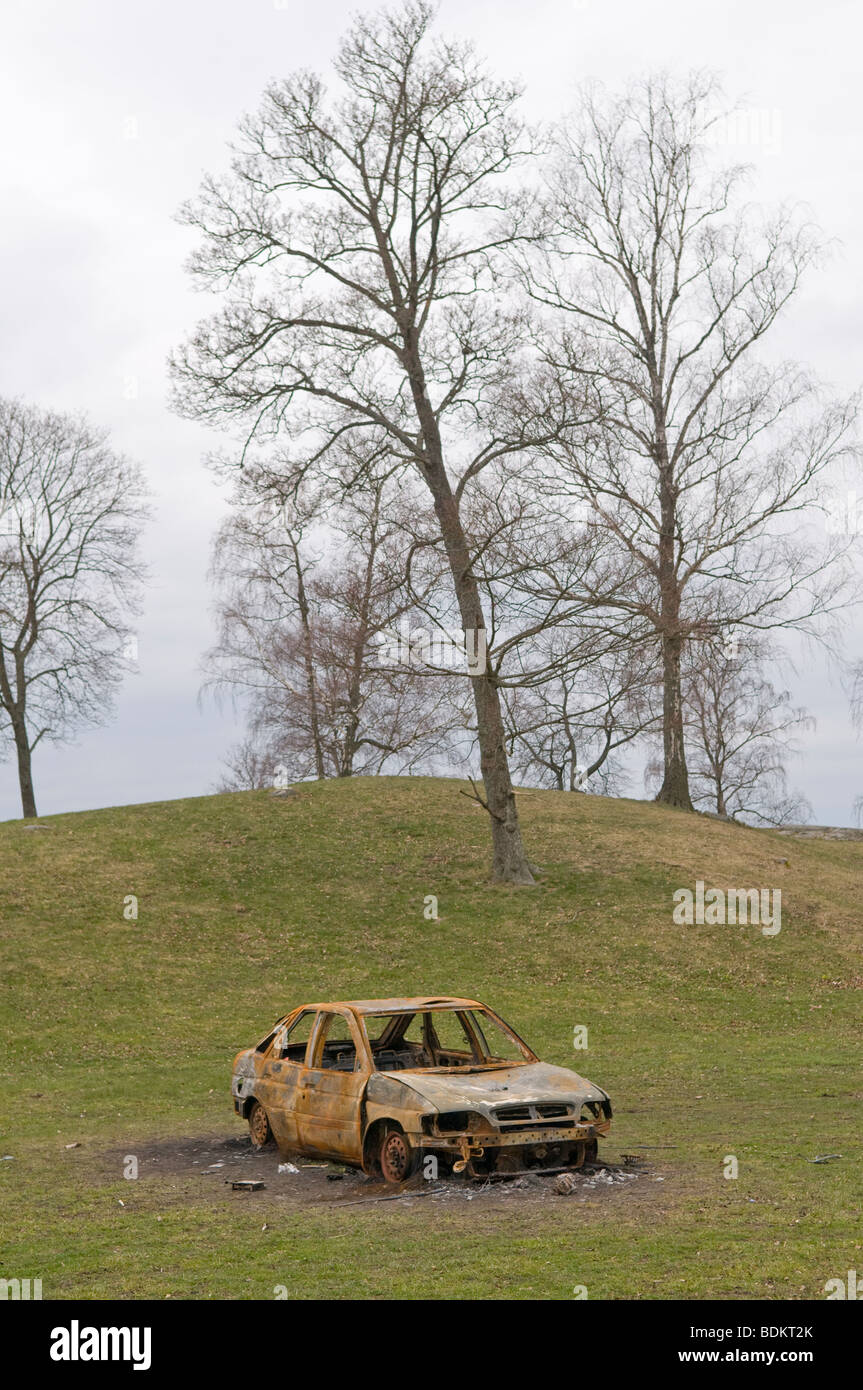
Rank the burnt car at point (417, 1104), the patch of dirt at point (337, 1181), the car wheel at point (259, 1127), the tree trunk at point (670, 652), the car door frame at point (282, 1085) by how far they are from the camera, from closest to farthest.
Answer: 1. the patch of dirt at point (337, 1181)
2. the burnt car at point (417, 1104)
3. the car door frame at point (282, 1085)
4. the car wheel at point (259, 1127)
5. the tree trunk at point (670, 652)

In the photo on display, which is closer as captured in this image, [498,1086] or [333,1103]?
[498,1086]

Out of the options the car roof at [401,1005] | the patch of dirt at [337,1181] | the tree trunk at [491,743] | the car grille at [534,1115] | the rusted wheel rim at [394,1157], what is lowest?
the patch of dirt at [337,1181]

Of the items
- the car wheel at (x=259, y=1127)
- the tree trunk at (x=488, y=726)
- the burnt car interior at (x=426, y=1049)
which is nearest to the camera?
the burnt car interior at (x=426, y=1049)

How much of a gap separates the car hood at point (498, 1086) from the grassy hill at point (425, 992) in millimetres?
831

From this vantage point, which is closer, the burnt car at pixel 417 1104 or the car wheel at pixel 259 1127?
the burnt car at pixel 417 1104

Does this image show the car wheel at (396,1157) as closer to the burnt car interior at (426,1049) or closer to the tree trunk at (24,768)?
the burnt car interior at (426,1049)

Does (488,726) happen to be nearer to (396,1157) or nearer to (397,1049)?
(397,1049)

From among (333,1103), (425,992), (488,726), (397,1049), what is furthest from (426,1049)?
(488,726)

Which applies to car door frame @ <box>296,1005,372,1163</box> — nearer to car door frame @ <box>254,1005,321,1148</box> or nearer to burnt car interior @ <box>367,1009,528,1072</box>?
car door frame @ <box>254,1005,321,1148</box>

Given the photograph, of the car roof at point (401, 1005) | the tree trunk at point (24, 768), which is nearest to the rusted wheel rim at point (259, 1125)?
the car roof at point (401, 1005)

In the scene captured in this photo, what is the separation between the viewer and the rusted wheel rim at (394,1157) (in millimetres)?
10305

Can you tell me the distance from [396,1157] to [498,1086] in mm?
1014

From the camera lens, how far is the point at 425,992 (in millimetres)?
23922
